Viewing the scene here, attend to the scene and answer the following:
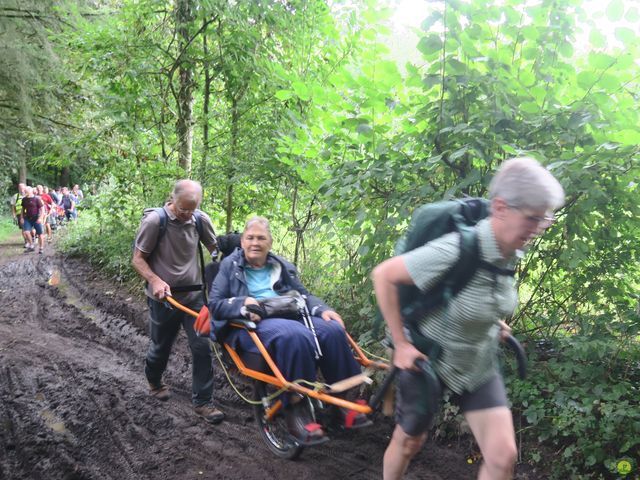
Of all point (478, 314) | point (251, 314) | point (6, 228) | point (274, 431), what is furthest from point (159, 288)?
point (6, 228)

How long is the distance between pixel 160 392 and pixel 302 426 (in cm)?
212

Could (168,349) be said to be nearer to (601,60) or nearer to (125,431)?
(125,431)

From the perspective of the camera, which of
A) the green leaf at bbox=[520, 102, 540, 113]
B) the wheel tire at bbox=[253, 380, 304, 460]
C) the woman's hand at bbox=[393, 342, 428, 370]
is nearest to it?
the woman's hand at bbox=[393, 342, 428, 370]

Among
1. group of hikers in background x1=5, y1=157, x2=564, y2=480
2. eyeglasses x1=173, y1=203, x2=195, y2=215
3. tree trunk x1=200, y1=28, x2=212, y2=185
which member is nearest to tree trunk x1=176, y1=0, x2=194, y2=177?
tree trunk x1=200, y1=28, x2=212, y2=185

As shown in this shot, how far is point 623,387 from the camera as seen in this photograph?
11.7 feet

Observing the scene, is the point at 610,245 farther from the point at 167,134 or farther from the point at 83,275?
the point at 83,275

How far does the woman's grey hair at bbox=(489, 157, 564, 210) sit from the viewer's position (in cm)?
212

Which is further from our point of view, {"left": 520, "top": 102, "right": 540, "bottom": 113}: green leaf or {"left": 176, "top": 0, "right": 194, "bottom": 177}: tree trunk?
{"left": 176, "top": 0, "right": 194, "bottom": 177}: tree trunk

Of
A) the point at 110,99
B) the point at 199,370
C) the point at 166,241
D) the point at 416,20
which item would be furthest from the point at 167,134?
the point at 416,20

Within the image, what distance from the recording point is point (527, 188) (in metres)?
2.14

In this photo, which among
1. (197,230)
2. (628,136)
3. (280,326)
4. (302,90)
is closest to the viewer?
(628,136)

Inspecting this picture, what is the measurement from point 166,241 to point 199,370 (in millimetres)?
1263

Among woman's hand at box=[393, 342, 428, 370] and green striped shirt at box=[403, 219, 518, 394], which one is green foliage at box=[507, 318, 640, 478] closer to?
green striped shirt at box=[403, 219, 518, 394]

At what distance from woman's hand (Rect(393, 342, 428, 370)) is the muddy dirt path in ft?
5.80
